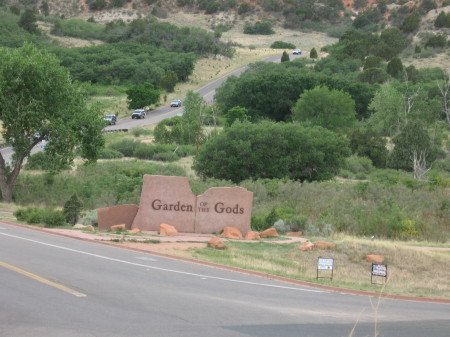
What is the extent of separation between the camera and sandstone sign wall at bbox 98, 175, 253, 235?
27531 millimetres

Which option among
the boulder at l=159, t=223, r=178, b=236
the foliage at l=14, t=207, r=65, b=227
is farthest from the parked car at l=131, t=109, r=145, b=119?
the boulder at l=159, t=223, r=178, b=236

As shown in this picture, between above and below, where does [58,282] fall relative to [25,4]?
below

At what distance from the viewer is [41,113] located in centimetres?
3981

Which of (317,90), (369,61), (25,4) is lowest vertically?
(317,90)

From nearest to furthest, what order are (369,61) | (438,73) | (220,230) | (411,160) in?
(220,230)
(411,160)
(438,73)
(369,61)

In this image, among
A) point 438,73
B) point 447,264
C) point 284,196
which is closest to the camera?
point 447,264

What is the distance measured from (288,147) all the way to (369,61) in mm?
54562

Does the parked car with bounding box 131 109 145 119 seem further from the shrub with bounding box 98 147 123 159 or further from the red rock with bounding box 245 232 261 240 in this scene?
the red rock with bounding box 245 232 261 240

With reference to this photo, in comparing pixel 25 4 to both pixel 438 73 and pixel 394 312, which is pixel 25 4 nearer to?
pixel 438 73

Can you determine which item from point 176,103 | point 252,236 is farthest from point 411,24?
point 252,236

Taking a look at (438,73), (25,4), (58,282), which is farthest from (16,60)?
(25,4)

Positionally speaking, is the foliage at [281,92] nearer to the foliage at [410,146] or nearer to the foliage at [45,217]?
the foliage at [410,146]

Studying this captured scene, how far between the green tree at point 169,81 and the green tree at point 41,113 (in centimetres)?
6186

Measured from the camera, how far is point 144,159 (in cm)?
5956
